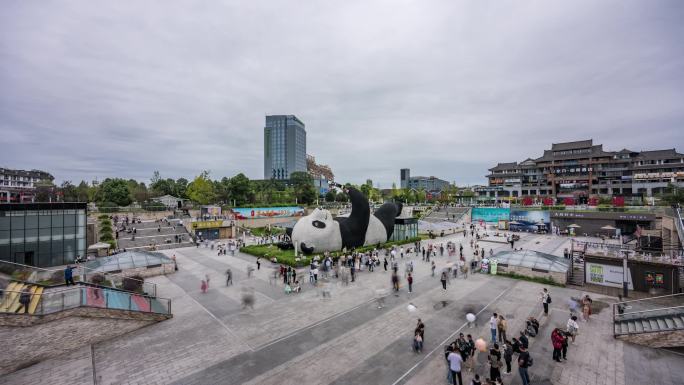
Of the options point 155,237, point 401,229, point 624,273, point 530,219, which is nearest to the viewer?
point 624,273

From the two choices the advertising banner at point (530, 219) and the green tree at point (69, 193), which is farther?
the green tree at point (69, 193)

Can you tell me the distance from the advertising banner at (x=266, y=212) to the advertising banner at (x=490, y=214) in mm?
38606

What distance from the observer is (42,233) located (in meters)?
25.1

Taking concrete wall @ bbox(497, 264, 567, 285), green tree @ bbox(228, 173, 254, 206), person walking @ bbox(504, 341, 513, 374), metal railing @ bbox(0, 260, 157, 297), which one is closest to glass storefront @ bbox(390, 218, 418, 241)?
concrete wall @ bbox(497, 264, 567, 285)

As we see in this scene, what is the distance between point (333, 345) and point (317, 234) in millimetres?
15234

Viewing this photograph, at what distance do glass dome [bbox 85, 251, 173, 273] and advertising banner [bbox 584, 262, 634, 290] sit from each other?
31.5 meters

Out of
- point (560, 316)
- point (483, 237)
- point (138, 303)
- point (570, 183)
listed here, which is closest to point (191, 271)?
point (138, 303)

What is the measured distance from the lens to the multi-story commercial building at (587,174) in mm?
64625

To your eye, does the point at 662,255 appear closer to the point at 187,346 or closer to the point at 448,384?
the point at 448,384

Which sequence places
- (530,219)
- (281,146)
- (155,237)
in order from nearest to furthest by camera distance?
1. (155,237)
2. (530,219)
3. (281,146)

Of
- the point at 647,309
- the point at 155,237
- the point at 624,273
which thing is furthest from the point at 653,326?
the point at 155,237

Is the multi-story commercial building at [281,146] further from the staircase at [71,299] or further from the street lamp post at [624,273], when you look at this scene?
the street lamp post at [624,273]

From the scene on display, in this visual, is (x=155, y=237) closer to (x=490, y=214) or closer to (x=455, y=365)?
(x=455, y=365)

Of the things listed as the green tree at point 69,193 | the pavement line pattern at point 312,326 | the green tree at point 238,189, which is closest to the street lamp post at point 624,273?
the pavement line pattern at point 312,326
